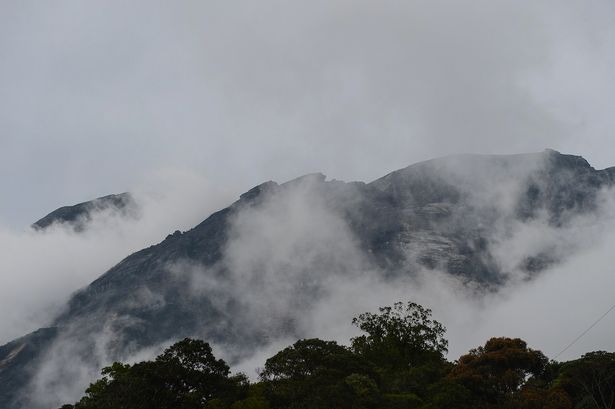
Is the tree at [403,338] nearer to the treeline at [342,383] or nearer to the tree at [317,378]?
the treeline at [342,383]

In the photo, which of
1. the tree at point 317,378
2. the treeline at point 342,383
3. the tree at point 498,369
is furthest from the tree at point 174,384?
the tree at point 498,369

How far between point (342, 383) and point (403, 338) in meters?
43.5

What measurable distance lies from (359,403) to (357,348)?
4256 cm

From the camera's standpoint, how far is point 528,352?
95.6 m

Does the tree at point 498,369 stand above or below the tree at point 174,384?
below

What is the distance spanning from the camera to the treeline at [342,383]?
60.6 m

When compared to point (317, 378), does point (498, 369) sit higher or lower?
lower

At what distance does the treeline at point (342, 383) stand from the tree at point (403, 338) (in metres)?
3.04

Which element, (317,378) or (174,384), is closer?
(317,378)

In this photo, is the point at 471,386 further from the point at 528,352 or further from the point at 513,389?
the point at 528,352

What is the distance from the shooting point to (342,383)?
196 ft

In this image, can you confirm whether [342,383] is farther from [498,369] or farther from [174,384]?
[498,369]

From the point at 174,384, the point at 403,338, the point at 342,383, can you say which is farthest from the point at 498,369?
the point at 174,384

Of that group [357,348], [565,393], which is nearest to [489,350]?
[357,348]
